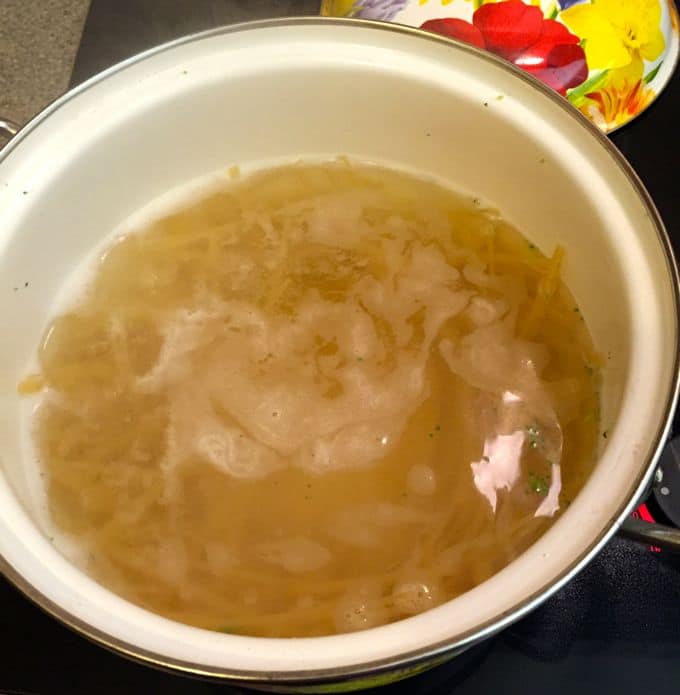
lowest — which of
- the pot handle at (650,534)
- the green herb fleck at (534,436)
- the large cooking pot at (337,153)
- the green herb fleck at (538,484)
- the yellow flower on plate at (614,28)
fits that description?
the green herb fleck at (538,484)

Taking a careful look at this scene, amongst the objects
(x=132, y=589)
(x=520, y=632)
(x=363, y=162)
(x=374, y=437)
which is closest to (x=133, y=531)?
(x=132, y=589)

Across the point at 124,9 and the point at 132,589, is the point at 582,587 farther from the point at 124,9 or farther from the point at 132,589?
the point at 124,9

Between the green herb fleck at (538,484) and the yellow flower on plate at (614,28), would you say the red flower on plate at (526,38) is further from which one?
the green herb fleck at (538,484)

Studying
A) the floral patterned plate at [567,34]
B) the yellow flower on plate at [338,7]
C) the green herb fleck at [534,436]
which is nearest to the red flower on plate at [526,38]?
the floral patterned plate at [567,34]

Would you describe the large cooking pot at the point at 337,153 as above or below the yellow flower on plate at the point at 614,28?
below

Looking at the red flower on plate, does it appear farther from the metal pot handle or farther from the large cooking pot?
the metal pot handle

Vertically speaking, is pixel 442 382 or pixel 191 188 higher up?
pixel 191 188

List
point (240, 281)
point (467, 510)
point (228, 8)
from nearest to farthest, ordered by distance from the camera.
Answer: point (467, 510), point (240, 281), point (228, 8)
